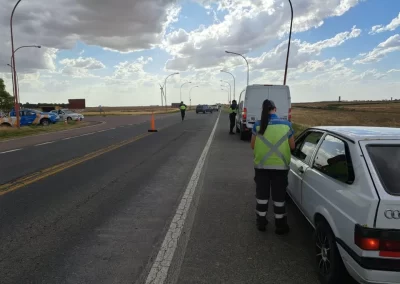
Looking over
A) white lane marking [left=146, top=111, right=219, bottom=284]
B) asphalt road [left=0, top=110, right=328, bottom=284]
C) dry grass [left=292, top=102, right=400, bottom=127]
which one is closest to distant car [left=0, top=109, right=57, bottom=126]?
dry grass [left=292, top=102, right=400, bottom=127]

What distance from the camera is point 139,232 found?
468 centimetres

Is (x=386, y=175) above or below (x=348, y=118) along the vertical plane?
above

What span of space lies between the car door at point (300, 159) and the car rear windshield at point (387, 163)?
4.13 ft

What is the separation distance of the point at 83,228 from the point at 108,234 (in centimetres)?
45

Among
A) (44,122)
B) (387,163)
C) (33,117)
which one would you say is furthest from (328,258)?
(44,122)

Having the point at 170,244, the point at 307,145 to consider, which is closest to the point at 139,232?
the point at 170,244

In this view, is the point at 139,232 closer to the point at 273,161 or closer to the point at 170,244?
the point at 170,244

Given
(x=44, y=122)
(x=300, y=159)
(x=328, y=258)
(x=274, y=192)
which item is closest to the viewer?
(x=328, y=258)

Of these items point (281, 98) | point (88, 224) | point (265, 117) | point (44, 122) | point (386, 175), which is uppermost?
point (281, 98)

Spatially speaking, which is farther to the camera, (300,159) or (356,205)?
(300,159)

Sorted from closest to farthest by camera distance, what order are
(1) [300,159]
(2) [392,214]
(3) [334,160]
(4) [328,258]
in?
(2) [392,214] → (4) [328,258] → (3) [334,160] → (1) [300,159]

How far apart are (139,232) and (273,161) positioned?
1990mm

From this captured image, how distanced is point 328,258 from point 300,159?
5.98 ft

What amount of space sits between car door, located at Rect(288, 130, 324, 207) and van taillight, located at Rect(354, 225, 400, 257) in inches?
68.0
